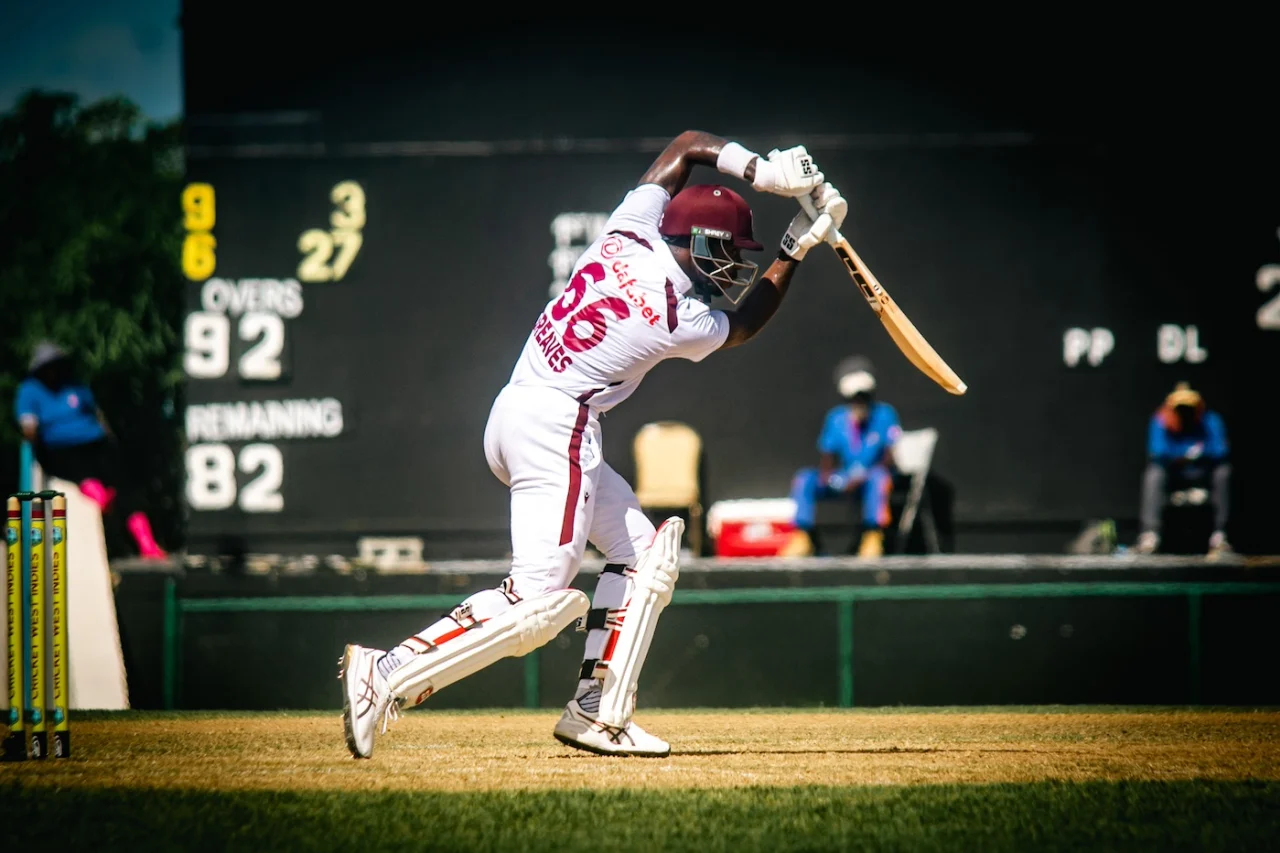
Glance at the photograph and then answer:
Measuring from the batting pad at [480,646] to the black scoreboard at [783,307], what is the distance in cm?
604

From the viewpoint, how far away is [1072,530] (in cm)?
1141

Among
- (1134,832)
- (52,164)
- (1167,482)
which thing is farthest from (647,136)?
(52,164)

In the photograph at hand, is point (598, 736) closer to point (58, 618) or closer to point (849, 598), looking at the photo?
point (58, 618)

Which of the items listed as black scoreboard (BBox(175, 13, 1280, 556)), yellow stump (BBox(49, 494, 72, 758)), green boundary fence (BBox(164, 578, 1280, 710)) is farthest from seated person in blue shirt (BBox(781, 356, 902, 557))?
yellow stump (BBox(49, 494, 72, 758))

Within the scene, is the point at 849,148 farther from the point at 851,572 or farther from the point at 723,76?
the point at 851,572

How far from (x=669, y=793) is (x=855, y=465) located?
6537mm

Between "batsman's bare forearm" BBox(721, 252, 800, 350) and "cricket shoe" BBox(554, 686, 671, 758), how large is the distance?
4.16 ft

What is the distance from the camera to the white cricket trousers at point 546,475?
536 cm

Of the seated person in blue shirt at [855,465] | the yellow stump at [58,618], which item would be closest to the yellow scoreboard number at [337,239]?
the seated person in blue shirt at [855,465]

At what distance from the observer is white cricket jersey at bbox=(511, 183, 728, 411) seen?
18.0ft

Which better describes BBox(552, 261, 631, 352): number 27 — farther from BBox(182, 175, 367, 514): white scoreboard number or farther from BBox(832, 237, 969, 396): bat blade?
BBox(182, 175, 367, 514): white scoreboard number

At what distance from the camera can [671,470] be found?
1148 cm

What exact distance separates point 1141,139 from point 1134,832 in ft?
26.3

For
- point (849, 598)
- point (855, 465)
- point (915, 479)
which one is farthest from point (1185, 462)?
point (849, 598)
